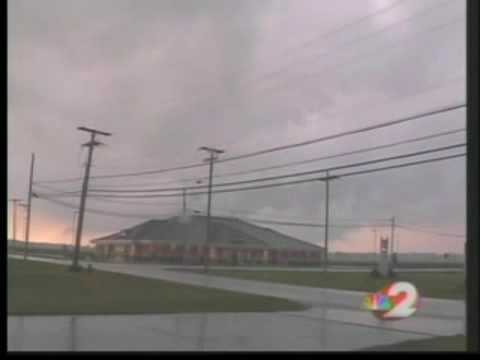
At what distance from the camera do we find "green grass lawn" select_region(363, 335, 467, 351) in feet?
33.7

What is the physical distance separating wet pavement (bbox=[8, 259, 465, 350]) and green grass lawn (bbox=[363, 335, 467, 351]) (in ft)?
1.07

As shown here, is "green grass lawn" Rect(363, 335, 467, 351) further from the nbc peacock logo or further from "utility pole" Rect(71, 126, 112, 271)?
"utility pole" Rect(71, 126, 112, 271)

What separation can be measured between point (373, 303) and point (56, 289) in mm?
9853

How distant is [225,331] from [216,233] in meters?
37.1

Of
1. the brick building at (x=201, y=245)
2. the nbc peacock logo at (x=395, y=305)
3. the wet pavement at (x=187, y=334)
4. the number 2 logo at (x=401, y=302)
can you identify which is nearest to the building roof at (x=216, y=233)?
the brick building at (x=201, y=245)

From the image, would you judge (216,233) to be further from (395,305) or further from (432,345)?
(432,345)

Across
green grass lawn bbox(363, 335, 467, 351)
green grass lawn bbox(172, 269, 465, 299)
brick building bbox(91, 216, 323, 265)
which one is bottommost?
green grass lawn bbox(172, 269, 465, 299)

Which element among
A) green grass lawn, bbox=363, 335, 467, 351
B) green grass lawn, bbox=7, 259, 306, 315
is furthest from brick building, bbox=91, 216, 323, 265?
green grass lawn, bbox=363, 335, 467, 351

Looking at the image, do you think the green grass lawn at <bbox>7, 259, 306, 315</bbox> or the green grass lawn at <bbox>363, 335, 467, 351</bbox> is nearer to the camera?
the green grass lawn at <bbox>363, 335, 467, 351</bbox>

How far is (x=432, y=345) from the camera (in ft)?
35.7

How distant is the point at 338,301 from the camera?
20.6 metres

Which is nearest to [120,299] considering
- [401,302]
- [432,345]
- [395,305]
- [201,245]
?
[395,305]

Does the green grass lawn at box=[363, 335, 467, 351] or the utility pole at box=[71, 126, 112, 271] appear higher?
the utility pole at box=[71, 126, 112, 271]

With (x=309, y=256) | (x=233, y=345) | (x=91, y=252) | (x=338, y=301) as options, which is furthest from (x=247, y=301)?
(x=91, y=252)
